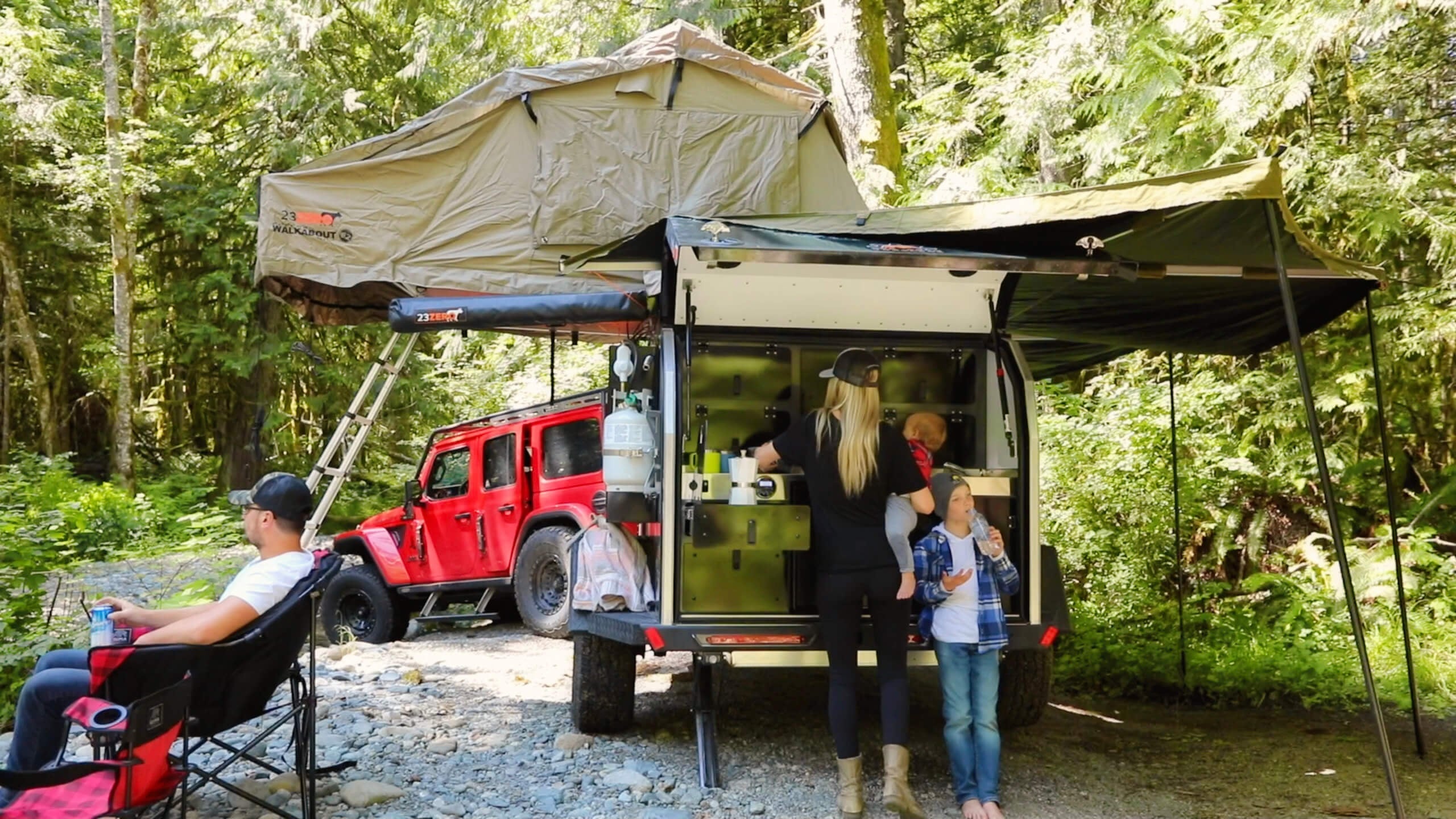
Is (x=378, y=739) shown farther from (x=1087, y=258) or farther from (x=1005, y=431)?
(x=1087, y=258)

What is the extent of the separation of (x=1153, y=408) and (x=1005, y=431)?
3814 millimetres

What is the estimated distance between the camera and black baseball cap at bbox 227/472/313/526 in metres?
4.43

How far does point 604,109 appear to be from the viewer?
8172mm

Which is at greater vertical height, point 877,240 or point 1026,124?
point 1026,124

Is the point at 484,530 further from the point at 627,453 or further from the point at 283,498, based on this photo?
the point at 283,498

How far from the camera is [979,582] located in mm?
5082

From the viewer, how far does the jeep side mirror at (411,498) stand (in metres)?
10.1

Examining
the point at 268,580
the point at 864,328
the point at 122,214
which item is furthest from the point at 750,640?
the point at 122,214

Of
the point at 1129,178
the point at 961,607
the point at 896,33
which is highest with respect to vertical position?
the point at 896,33

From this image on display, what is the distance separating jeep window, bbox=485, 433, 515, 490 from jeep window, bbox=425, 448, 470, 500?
261 mm

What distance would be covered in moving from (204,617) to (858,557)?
2483 mm

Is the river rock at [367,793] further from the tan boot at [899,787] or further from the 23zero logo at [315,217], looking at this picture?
the 23zero logo at [315,217]

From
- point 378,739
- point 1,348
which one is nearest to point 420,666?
point 378,739

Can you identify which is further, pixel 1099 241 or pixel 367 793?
pixel 1099 241
